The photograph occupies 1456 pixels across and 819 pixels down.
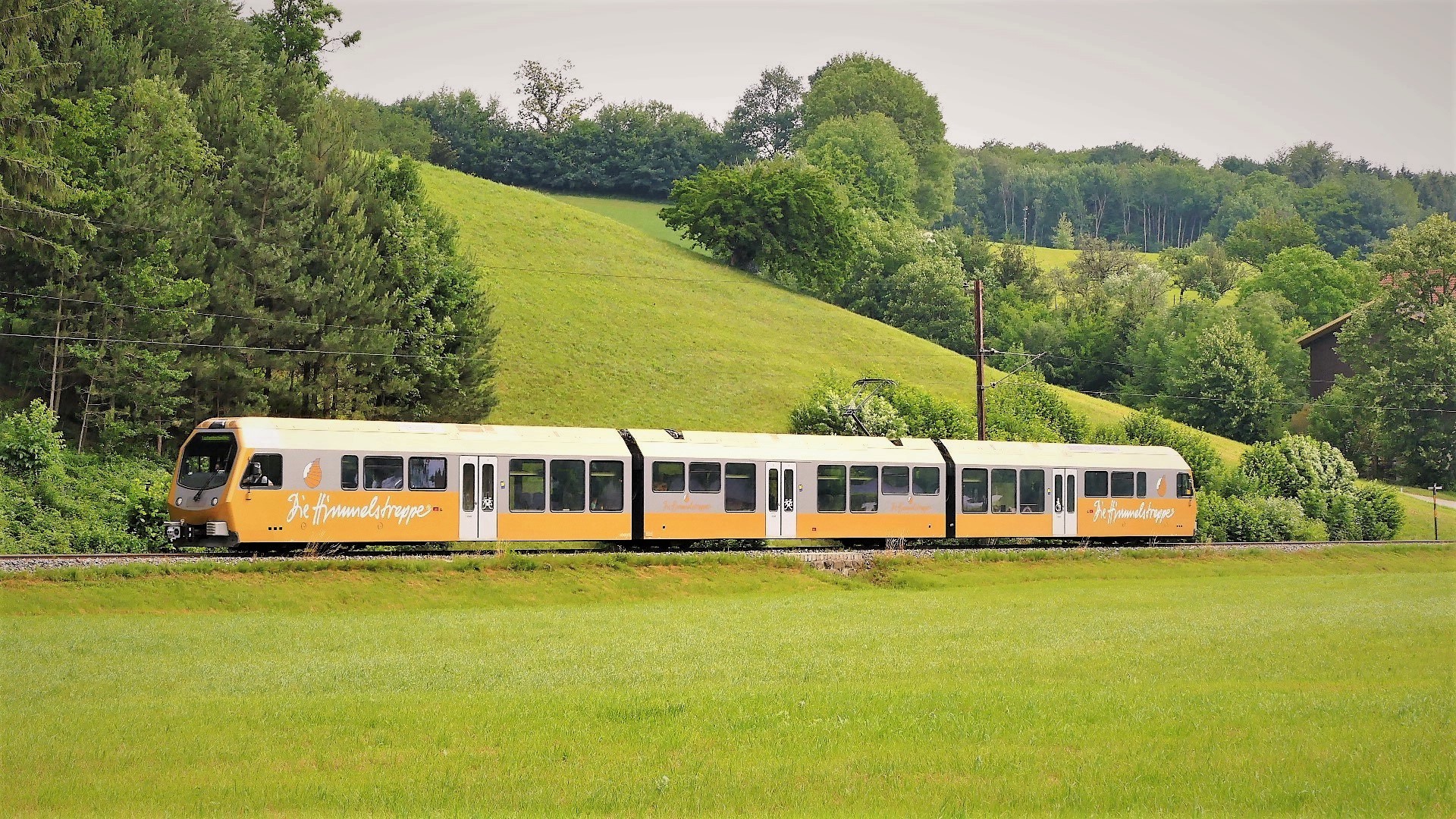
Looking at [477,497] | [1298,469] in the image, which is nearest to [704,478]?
[477,497]

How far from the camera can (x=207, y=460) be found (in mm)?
33000

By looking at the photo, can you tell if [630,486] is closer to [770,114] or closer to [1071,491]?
[1071,491]

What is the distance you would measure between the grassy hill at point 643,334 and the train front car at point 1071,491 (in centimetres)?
2540

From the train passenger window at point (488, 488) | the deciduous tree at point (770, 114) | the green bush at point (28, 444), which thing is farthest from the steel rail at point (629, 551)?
the deciduous tree at point (770, 114)

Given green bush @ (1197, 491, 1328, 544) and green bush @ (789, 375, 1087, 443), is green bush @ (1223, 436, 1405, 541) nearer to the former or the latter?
green bush @ (1197, 491, 1328, 544)

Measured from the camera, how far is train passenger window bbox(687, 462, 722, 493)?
39.6 meters

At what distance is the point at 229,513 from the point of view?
32.4 m

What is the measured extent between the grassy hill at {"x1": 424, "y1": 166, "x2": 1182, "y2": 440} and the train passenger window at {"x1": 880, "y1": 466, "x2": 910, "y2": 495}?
1111 inches

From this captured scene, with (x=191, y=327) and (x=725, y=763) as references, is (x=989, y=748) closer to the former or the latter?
(x=725, y=763)

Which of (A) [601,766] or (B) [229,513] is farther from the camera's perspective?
(B) [229,513]

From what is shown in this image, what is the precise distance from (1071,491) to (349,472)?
25.6 m

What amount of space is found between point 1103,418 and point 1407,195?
409ft

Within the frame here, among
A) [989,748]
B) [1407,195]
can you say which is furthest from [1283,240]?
[989,748]

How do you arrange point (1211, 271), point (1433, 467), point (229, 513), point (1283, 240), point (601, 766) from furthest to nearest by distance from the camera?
point (1283, 240), point (1211, 271), point (1433, 467), point (229, 513), point (601, 766)
